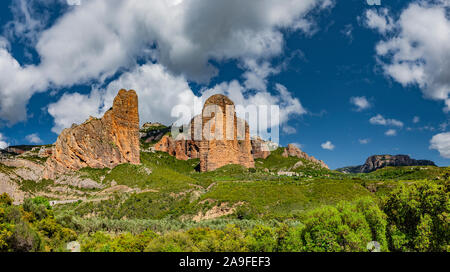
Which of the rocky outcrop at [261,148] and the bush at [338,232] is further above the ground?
the rocky outcrop at [261,148]

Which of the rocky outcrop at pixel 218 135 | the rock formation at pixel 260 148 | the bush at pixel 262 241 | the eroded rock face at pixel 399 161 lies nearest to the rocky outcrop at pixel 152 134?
the rocky outcrop at pixel 218 135

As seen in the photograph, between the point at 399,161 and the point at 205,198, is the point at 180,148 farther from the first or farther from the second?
the point at 399,161

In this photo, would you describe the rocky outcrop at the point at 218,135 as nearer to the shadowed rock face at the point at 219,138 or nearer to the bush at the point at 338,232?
the shadowed rock face at the point at 219,138

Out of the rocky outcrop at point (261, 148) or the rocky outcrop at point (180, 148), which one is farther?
the rocky outcrop at point (261, 148)

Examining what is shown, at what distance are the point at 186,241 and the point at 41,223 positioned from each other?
1802 cm

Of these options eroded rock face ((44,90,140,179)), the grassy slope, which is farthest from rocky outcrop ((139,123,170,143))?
the grassy slope

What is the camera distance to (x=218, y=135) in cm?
9631

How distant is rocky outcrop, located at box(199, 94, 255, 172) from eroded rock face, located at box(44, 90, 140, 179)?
2590 cm

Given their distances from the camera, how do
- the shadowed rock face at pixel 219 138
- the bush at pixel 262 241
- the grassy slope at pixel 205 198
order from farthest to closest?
the shadowed rock face at pixel 219 138 → the grassy slope at pixel 205 198 → the bush at pixel 262 241

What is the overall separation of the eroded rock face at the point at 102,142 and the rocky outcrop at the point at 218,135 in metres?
25.9

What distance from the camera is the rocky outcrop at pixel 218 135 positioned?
95.8 metres

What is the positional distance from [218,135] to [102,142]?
39763mm
